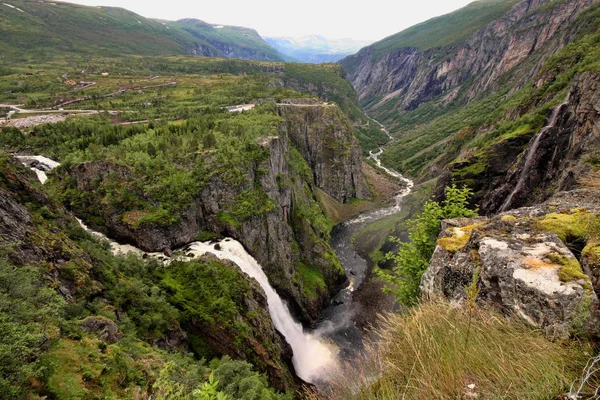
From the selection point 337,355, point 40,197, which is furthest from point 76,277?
point 337,355

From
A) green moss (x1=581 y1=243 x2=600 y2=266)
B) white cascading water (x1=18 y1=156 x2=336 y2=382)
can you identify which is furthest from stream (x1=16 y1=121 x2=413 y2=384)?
green moss (x1=581 y1=243 x2=600 y2=266)

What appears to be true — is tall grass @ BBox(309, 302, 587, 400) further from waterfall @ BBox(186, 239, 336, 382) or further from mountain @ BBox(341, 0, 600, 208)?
mountain @ BBox(341, 0, 600, 208)

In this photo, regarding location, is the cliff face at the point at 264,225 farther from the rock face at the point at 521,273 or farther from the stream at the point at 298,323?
the rock face at the point at 521,273

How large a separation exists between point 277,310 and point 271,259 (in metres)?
6.79

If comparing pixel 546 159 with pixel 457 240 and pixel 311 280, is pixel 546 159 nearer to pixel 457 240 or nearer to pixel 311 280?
pixel 457 240

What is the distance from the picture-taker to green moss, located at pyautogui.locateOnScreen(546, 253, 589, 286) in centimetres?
748

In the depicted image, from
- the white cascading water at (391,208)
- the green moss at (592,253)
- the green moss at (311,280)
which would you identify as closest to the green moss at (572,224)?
the green moss at (592,253)

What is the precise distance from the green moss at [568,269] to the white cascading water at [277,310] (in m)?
27.0

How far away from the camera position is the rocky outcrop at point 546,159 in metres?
27.8

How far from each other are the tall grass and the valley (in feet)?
0.12

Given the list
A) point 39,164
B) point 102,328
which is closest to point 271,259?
point 102,328

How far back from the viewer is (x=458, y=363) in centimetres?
508

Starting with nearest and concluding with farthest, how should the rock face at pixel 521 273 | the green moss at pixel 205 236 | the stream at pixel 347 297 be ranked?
the rock face at pixel 521 273, the green moss at pixel 205 236, the stream at pixel 347 297

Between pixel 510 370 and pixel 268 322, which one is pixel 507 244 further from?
pixel 268 322
